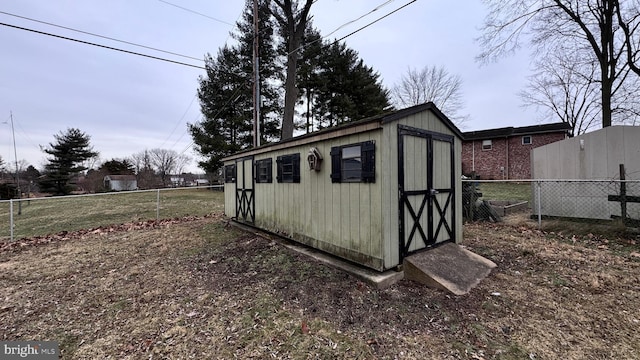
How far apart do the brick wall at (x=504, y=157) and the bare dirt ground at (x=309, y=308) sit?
14.5m

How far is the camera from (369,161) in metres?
3.41

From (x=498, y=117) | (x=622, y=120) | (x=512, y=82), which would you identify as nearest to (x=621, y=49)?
(x=622, y=120)

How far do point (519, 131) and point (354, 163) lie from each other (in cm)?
1882

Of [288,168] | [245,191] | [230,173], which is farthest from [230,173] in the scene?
[288,168]

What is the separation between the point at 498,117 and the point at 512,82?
5.37 metres

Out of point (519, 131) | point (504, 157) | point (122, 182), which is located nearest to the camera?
point (519, 131)

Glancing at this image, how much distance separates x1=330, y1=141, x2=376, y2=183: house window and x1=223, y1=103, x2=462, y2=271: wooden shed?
0.04 feet

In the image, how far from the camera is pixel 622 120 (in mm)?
13641

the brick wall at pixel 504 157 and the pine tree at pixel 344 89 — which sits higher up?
the pine tree at pixel 344 89

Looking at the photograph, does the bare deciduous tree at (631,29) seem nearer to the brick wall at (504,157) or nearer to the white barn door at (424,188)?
A: the brick wall at (504,157)

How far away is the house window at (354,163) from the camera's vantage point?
340cm

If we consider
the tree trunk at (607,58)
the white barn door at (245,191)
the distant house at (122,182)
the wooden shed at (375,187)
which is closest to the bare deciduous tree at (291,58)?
the white barn door at (245,191)

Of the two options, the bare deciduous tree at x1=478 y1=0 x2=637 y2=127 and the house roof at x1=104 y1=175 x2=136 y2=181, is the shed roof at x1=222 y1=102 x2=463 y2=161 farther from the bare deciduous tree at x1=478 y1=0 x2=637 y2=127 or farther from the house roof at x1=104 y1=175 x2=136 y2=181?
the house roof at x1=104 y1=175 x2=136 y2=181

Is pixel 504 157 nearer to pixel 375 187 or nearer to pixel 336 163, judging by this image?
pixel 336 163
